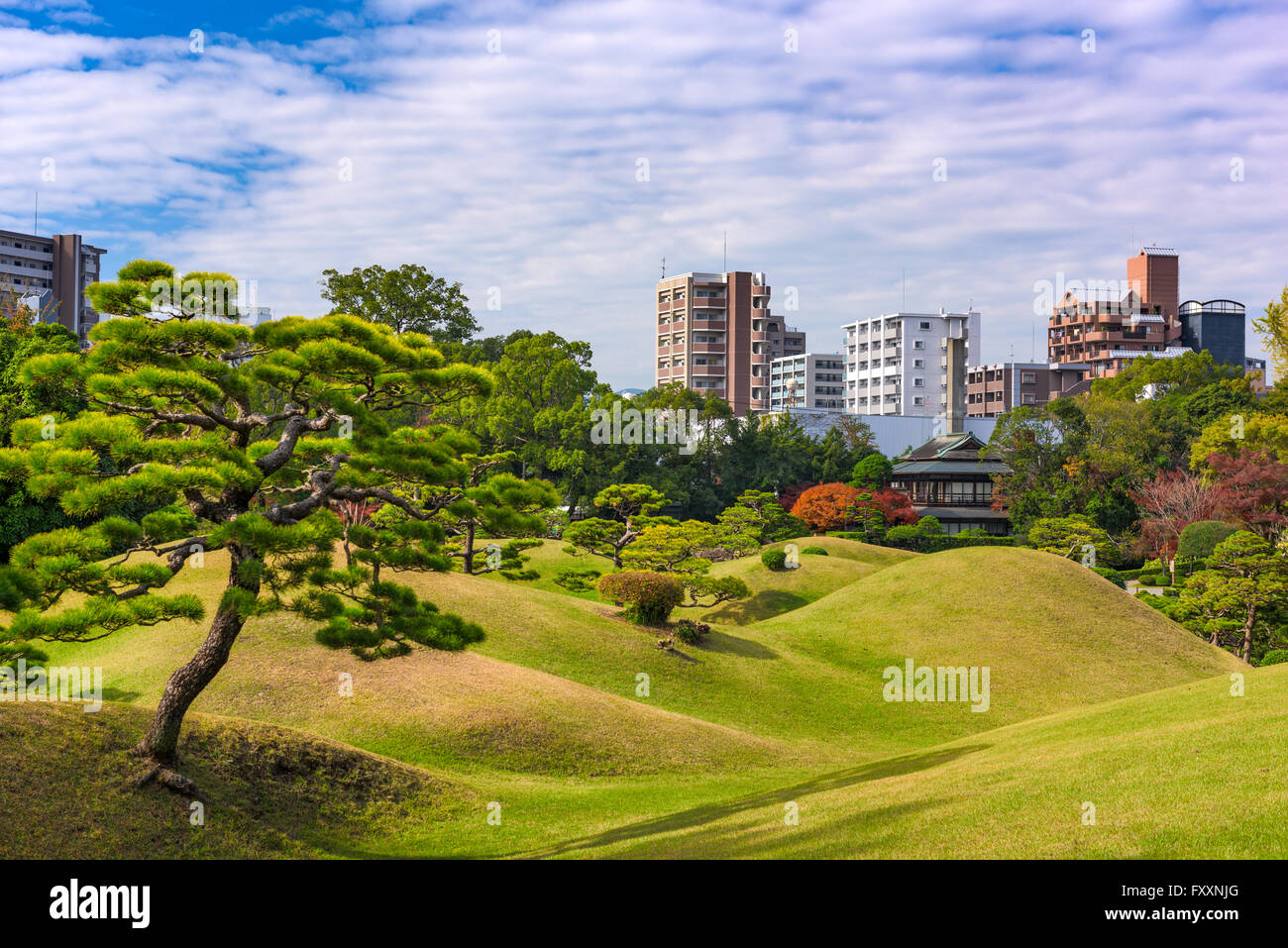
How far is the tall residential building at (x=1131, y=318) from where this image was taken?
122 m

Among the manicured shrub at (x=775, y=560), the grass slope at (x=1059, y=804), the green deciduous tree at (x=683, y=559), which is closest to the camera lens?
the grass slope at (x=1059, y=804)

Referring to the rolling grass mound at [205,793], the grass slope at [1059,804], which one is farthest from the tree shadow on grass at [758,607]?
the rolling grass mound at [205,793]

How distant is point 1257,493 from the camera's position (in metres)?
47.1

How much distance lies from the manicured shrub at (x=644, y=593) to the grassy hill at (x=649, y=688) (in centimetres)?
64

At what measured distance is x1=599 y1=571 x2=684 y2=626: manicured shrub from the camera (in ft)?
95.4

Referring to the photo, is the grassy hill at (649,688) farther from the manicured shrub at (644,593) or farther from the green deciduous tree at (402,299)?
the green deciduous tree at (402,299)

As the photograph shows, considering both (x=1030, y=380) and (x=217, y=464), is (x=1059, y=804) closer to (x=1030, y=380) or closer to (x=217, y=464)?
(x=217, y=464)

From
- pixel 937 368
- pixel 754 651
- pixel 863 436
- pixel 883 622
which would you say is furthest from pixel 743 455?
pixel 937 368

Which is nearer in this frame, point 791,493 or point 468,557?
point 468,557

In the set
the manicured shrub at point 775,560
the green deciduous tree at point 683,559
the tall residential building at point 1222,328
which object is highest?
the tall residential building at point 1222,328

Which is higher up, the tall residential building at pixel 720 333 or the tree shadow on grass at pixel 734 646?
the tall residential building at pixel 720 333

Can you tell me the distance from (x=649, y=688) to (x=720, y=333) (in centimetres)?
8902

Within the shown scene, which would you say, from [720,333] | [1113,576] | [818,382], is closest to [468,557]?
[1113,576]
